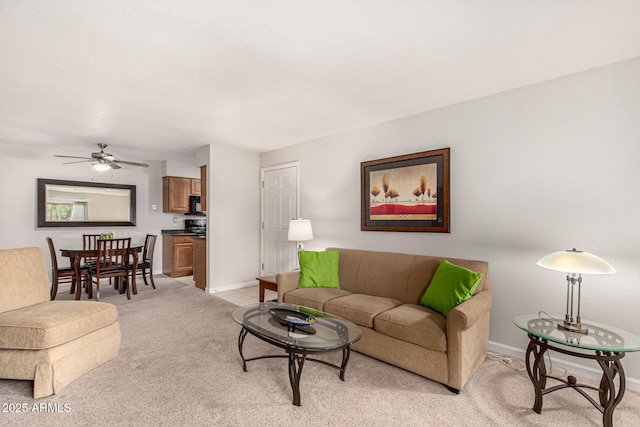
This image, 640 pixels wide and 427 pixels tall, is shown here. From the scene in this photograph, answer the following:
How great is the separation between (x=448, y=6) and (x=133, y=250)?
4999 mm

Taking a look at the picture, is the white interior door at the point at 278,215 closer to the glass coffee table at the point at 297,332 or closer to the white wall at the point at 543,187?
the white wall at the point at 543,187

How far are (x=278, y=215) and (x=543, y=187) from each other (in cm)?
373

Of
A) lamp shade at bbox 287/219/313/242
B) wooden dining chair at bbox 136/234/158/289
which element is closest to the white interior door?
lamp shade at bbox 287/219/313/242

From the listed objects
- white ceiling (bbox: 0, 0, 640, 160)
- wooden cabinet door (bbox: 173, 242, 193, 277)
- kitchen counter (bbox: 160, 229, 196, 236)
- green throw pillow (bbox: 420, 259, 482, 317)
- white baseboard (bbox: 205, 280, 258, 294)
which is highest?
white ceiling (bbox: 0, 0, 640, 160)

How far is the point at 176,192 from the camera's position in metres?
6.54

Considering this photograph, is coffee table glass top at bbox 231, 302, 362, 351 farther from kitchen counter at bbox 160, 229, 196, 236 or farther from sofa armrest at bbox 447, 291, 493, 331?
kitchen counter at bbox 160, 229, 196, 236

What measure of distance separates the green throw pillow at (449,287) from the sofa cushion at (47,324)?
2.78 m

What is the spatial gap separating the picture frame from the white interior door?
1.47 meters

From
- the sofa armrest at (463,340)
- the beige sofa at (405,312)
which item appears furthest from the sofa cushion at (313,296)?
the sofa armrest at (463,340)

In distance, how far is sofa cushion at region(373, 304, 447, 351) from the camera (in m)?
2.19

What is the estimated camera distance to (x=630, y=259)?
2225mm

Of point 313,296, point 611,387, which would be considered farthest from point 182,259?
point 611,387

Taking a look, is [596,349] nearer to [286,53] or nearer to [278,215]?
[286,53]

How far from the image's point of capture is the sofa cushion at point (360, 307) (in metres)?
2.61
